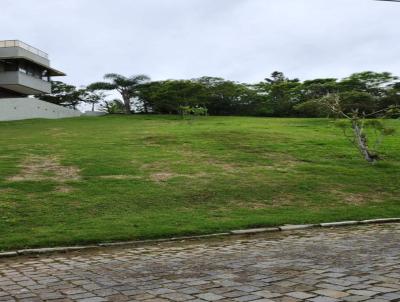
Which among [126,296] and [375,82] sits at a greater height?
[375,82]

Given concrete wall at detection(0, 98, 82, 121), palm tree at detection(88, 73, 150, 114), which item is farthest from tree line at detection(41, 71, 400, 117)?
concrete wall at detection(0, 98, 82, 121)

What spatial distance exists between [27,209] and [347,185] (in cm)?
1060

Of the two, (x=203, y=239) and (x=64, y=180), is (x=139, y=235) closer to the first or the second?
(x=203, y=239)

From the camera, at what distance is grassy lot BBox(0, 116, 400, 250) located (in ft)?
34.9

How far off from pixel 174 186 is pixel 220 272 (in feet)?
27.3

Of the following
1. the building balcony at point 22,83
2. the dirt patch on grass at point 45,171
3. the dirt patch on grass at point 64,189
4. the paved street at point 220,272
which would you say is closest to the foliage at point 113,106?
the building balcony at point 22,83

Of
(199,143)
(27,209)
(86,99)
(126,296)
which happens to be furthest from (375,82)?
(126,296)

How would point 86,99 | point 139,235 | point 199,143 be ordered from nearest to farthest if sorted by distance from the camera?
point 139,235 < point 199,143 < point 86,99

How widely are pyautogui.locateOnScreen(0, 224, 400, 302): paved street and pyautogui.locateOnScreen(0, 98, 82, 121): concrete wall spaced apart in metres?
33.7

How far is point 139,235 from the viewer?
9.78 metres

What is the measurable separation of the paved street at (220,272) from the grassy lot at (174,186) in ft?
4.52

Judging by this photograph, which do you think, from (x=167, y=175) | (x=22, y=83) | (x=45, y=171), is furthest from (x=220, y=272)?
(x=22, y=83)

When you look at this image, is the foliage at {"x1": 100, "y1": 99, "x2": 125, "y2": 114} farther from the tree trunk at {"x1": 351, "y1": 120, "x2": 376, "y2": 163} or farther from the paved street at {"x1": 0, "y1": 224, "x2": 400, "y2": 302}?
the paved street at {"x1": 0, "y1": 224, "x2": 400, "y2": 302}

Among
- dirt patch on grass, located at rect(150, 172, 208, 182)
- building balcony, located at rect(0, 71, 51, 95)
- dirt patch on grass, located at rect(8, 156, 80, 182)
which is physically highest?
building balcony, located at rect(0, 71, 51, 95)
